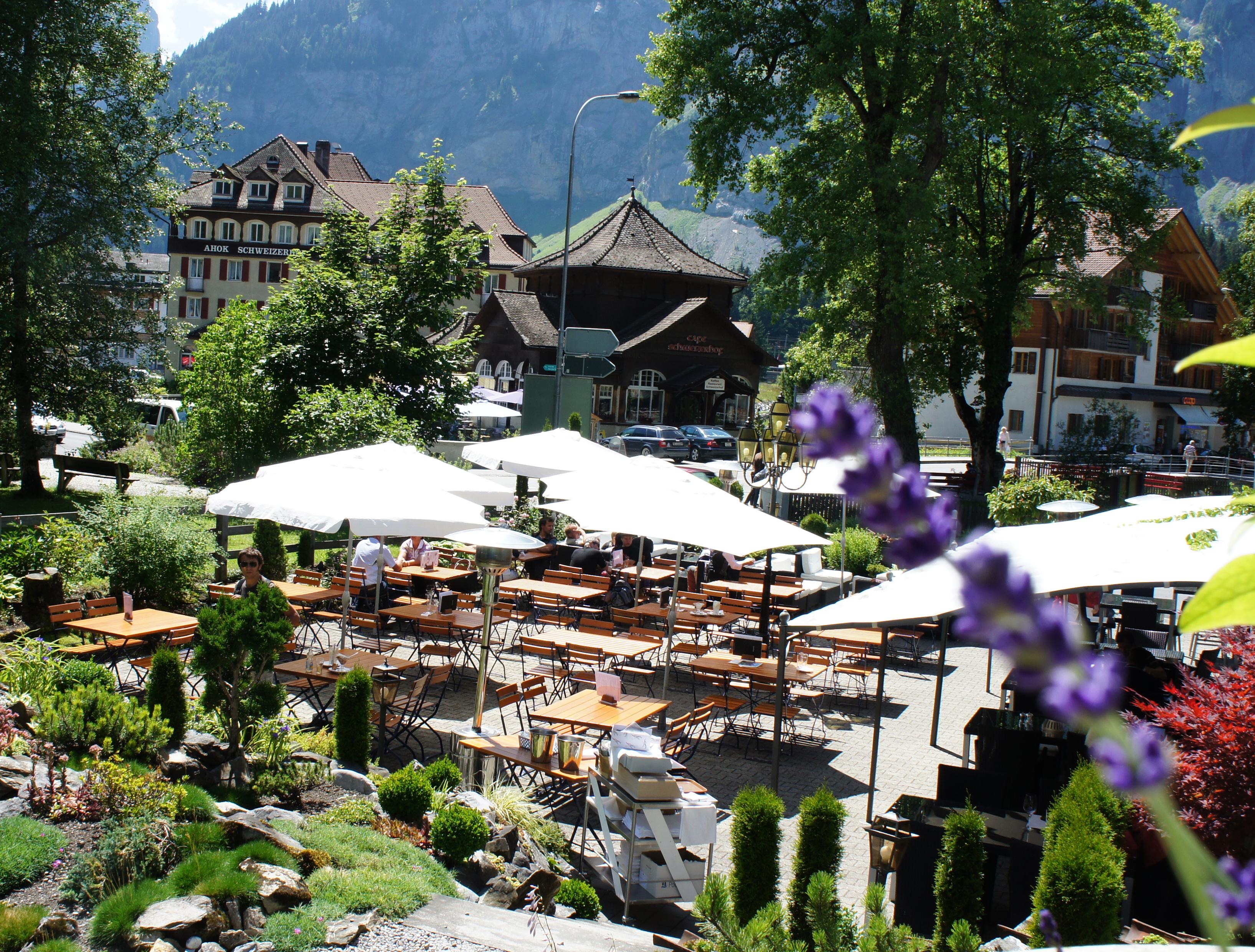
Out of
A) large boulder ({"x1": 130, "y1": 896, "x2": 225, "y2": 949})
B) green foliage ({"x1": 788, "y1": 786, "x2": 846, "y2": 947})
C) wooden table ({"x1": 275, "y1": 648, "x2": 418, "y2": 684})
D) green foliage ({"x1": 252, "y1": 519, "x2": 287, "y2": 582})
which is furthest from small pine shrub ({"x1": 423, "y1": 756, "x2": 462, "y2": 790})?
green foliage ({"x1": 252, "y1": 519, "x2": 287, "y2": 582})

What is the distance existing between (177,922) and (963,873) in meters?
4.41

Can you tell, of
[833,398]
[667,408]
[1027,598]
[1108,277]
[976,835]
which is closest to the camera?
[1027,598]

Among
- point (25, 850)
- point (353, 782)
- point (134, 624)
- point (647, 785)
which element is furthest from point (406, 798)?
point (134, 624)

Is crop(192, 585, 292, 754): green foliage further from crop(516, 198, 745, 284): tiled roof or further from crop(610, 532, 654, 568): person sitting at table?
crop(516, 198, 745, 284): tiled roof

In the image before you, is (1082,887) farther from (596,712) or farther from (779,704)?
(596,712)

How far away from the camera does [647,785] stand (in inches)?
282

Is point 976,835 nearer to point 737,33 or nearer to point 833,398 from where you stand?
point 833,398

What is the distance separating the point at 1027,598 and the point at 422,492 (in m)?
10.7

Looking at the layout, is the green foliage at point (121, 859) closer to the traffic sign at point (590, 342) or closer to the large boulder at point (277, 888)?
the large boulder at point (277, 888)

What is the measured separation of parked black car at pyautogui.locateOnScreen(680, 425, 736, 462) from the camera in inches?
1897

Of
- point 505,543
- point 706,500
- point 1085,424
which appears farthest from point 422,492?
point 1085,424

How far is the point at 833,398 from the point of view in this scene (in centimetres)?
80

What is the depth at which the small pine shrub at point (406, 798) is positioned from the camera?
7.63m

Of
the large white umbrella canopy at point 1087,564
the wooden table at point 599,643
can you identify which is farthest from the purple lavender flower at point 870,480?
the wooden table at point 599,643
